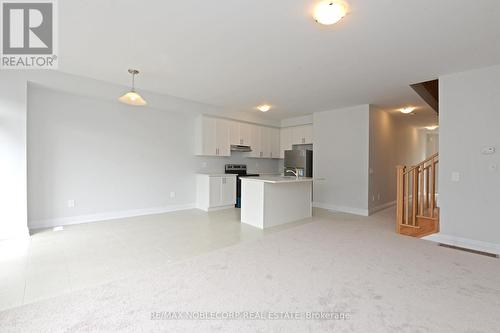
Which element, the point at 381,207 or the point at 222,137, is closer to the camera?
the point at 381,207

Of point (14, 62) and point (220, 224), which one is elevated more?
point (14, 62)

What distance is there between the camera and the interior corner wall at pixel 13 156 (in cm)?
337

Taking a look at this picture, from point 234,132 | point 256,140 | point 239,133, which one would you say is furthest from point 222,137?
point 256,140

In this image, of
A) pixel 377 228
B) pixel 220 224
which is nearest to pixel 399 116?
pixel 377 228

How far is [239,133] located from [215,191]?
1813 mm

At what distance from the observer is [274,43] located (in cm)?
273

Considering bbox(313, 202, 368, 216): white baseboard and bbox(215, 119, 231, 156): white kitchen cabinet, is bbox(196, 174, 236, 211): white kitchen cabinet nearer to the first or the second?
bbox(215, 119, 231, 156): white kitchen cabinet

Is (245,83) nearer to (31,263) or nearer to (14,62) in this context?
(14,62)

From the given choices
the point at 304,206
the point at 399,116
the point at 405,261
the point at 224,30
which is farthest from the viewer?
the point at 399,116

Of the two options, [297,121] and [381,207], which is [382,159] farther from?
[297,121]

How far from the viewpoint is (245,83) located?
413cm

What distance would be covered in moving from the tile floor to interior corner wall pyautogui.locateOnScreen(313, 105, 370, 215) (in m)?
1.63

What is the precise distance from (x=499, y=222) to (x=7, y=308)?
5.57 m

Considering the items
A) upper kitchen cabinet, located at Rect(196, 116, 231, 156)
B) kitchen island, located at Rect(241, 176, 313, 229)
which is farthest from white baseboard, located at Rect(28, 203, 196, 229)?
kitchen island, located at Rect(241, 176, 313, 229)
